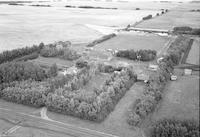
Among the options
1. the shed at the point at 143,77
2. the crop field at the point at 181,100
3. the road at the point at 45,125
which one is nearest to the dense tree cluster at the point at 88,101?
the road at the point at 45,125

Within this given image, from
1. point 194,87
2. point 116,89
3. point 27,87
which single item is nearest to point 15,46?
point 27,87

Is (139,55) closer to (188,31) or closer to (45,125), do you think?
(45,125)

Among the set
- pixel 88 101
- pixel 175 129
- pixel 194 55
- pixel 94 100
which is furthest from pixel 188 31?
pixel 175 129

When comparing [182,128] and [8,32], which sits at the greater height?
[8,32]

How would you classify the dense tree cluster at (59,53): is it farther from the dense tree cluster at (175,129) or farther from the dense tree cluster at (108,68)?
the dense tree cluster at (175,129)

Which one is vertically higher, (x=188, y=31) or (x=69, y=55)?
(x=188, y=31)

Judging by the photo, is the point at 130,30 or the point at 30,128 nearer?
the point at 30,128

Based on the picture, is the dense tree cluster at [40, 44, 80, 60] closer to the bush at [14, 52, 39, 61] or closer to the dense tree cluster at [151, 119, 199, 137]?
the bush at [14, 52, 39, 61]

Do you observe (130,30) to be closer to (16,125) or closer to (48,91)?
(48,91)
